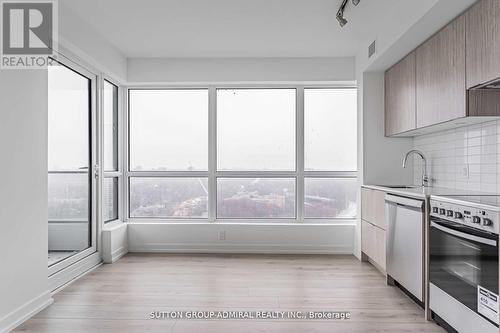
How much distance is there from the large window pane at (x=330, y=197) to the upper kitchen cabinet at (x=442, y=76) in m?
1.68

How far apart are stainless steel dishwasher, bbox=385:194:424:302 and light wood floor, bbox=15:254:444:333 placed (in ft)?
0.61

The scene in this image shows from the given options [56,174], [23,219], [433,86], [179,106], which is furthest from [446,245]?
[179,106]

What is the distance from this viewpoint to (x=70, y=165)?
3.80 metres

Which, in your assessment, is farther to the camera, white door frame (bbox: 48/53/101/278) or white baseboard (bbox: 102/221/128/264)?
white baseboard (bbox: 102/221/128/264)

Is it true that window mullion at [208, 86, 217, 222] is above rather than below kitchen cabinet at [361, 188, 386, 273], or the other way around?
above

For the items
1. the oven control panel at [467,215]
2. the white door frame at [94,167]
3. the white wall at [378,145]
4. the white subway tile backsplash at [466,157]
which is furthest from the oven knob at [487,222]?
the white door frame at [94,167]

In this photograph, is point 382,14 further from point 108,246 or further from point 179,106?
→ point 108,246

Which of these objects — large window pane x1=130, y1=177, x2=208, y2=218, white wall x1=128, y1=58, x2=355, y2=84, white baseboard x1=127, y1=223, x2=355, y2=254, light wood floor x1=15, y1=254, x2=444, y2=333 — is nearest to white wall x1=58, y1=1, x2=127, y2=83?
white wall x1=128, y1=58, x2=355, y2=84

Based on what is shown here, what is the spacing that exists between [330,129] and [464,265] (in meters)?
2.97

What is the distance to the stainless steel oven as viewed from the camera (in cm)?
206

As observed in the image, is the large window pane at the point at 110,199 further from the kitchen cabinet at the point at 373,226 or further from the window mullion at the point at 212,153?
the kitchen cabinet at the point at 373,226

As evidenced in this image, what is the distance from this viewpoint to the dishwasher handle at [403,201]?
9.42ft

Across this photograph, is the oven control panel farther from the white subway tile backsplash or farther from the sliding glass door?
the sliding glass door
